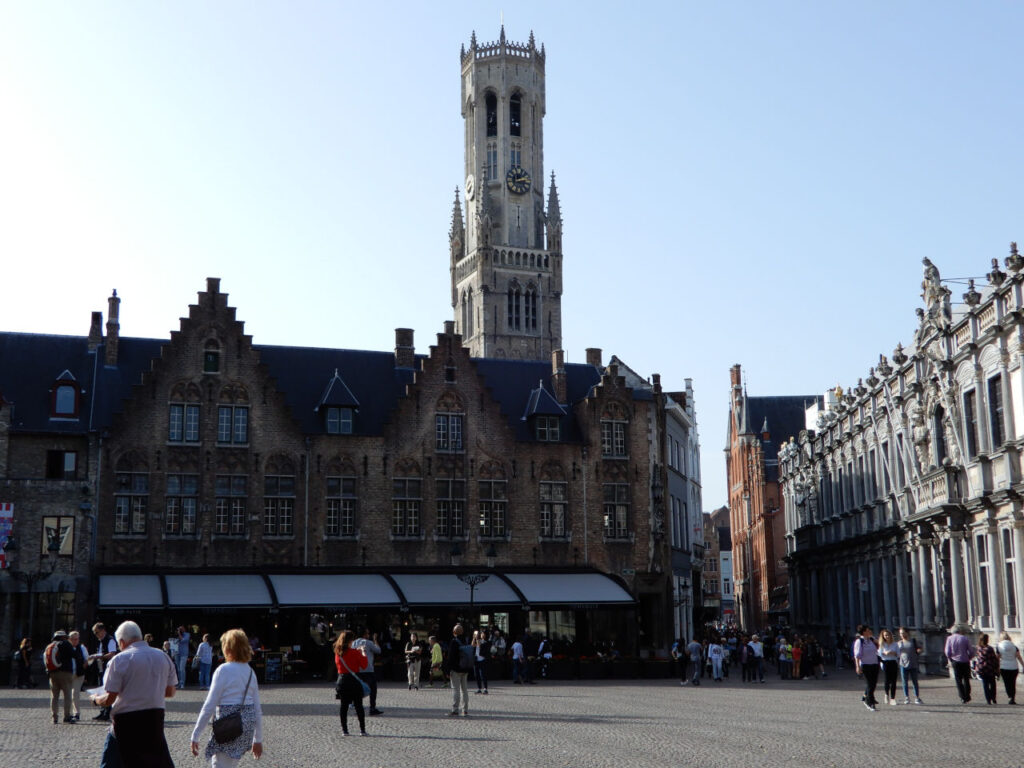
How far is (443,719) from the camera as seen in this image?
69.1 feet

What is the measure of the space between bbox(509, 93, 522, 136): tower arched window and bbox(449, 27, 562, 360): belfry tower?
3.8 inches

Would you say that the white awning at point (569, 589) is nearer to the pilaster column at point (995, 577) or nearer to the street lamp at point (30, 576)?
the pilaster column at point (995, 577)

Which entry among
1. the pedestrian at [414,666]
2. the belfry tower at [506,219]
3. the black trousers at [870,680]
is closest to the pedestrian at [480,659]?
the pedestrian at [414,666]

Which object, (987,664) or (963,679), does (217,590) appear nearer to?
(963,679)

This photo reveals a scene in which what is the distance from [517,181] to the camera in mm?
113438

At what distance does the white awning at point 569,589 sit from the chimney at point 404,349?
381 inches

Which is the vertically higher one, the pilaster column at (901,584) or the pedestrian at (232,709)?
the pilaster column at (901,584)

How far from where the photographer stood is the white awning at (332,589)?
38.8 metres

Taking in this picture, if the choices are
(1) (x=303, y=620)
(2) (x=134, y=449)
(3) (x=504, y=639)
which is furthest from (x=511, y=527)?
(2) (x=134, y=449)

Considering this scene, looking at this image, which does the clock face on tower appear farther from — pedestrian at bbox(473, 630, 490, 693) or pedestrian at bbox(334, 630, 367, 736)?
pedestrian at bbox(334, 630, 367, 736)

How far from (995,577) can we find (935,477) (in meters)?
5.06

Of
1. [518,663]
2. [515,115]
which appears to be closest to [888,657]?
[518,663]

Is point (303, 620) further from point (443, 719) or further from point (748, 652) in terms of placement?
point (443, 719)

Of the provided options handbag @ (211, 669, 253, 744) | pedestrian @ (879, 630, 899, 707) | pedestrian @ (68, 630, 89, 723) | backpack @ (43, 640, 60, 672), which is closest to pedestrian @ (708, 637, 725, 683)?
pedestrian @ (879, 630, 899, 707)
